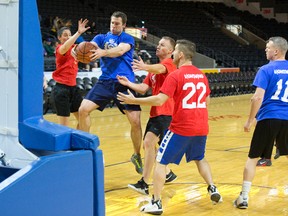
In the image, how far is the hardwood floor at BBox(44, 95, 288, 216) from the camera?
17.6ft

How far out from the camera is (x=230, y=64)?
26.8 meters

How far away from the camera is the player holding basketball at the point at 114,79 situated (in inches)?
255

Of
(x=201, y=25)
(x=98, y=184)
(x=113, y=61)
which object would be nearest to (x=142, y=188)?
(x=113, y=61)

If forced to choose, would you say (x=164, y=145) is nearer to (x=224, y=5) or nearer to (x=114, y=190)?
(x=114, y=190)

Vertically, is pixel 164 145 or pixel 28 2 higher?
pixel 28 2

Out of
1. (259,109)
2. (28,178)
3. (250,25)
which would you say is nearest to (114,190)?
(259,109)

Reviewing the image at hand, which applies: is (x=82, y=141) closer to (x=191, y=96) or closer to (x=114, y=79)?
(x=191, y=96)

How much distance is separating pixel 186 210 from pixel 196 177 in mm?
1550

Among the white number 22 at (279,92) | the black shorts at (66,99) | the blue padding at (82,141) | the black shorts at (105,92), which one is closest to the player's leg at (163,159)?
the white number 22 at (279,92)

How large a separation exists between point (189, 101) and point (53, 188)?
2.85m

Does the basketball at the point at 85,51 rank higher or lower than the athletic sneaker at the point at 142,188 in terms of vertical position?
higher

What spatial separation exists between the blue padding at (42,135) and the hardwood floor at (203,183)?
Answer: 9.23ft

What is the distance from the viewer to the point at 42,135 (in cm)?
237

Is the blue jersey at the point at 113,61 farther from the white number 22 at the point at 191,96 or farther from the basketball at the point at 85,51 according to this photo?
the white number 22 at the point at 191,96
